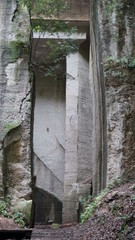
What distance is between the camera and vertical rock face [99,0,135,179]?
309 inches

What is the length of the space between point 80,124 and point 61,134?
2782 mm

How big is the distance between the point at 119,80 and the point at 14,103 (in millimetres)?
2939

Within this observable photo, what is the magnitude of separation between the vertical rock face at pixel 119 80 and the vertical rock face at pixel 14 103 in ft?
7.59

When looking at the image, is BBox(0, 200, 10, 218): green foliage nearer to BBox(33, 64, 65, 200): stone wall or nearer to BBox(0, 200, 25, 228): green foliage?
BBox(0, 200, 25, 228): green foliage

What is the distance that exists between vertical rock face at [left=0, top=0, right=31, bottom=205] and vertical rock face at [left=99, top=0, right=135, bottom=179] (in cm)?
231

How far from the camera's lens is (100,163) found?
29.0ft

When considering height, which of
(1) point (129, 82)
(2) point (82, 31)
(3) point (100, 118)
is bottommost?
(3) point (100, 118)

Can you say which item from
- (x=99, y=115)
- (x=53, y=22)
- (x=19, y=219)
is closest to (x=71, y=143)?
(x=53, y=22)

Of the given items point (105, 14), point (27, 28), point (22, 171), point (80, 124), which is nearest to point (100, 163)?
point (22, 171)

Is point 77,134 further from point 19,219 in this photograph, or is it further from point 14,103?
point 19,219

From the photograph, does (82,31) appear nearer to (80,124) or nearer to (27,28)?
(80,124)

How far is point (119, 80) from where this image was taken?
8.30 metres

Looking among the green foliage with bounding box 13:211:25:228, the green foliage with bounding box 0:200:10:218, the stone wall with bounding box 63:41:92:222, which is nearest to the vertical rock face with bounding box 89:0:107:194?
the green foliage with bounding box 13:211:25:228

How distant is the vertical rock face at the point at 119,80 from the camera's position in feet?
25.8
